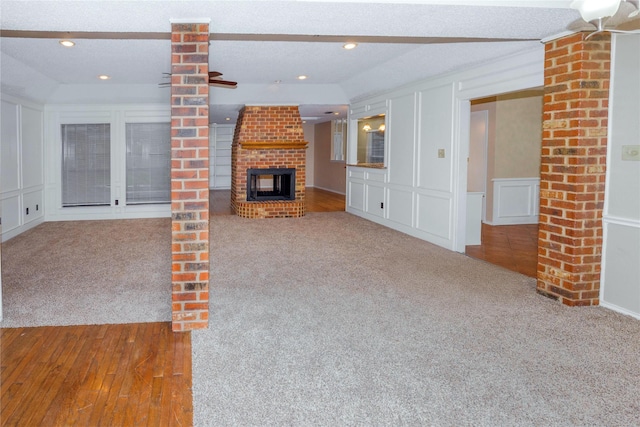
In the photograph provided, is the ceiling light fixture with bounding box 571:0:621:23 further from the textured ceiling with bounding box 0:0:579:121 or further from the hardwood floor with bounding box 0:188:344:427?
the hardwood floor with bounding box 0:188:344:427

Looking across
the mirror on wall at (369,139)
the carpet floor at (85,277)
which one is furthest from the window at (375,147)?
the carpet floor at (85,277)

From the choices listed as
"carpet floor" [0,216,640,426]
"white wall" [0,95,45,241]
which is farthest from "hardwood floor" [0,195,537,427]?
"white wall" [0,95,45,241]

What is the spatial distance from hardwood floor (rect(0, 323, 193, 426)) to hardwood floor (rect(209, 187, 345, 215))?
6586 millimetres

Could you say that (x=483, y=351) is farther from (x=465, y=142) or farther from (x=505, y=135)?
(x=505, y=135)

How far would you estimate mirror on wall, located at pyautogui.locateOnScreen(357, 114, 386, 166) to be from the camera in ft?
32.6

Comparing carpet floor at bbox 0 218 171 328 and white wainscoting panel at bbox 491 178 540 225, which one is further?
white wainscoting panel at bbox 491 178 540 225

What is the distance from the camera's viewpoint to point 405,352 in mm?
3115

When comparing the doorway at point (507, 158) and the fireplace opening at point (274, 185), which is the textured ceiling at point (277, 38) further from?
the doorway at point (507, 158)

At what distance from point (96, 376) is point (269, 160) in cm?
710

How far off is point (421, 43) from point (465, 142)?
1.42 meters

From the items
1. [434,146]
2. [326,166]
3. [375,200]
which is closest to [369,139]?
[375,200]

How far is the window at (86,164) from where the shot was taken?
9.06 m

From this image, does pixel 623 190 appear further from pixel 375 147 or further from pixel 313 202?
pixel 313 202

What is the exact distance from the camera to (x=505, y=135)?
8.56 m
